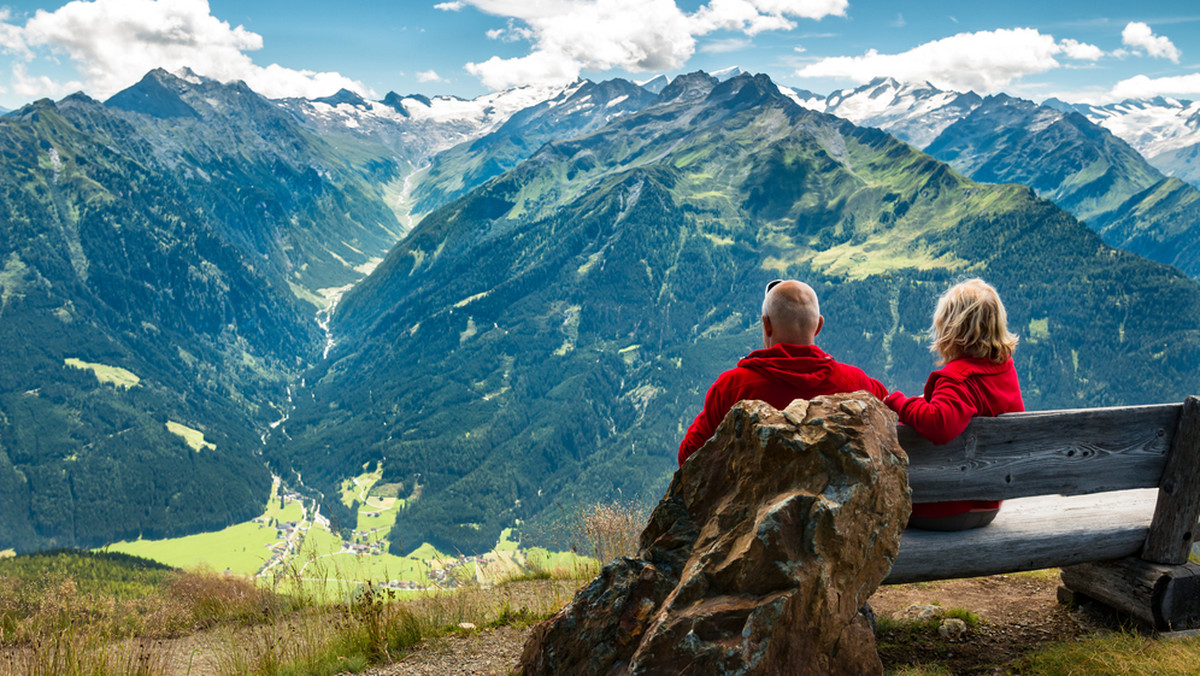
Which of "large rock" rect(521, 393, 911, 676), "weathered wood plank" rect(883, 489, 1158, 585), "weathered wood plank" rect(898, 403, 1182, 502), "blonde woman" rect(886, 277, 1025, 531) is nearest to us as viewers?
"large rock" rect(521, 393, 911, 676)

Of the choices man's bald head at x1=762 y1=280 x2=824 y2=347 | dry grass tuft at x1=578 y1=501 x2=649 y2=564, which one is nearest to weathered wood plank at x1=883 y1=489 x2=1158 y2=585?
man's bald head at x1=762 y1=280 x2=824 y2=347

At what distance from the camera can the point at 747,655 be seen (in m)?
3.66

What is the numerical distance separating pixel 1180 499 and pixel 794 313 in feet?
14.3

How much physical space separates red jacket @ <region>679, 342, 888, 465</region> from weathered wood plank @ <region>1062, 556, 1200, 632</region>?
3.70 m

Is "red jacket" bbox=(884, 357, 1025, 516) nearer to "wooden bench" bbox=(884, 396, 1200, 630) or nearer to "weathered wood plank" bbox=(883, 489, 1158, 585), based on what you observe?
"wooden bench" bbox=(884, 396, 1200, 630)

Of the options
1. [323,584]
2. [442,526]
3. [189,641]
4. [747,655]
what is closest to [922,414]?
[747,655]

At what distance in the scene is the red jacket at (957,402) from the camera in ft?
16.8

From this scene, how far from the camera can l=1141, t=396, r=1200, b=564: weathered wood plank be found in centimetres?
584

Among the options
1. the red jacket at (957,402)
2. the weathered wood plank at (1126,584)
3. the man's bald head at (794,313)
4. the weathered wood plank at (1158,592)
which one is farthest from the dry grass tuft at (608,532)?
the weathered wood plank at (1158,592)

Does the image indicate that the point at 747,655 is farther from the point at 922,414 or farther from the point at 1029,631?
the point at 1029,631

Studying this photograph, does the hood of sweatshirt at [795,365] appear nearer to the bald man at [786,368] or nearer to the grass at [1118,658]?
the bald man at [786,368]

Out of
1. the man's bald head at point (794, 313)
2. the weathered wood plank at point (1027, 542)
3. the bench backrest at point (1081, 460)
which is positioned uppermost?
the man's bald head at point (794, 313)

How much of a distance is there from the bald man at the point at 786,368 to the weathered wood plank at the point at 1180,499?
130 inches

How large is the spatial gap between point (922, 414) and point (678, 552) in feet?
7.54
